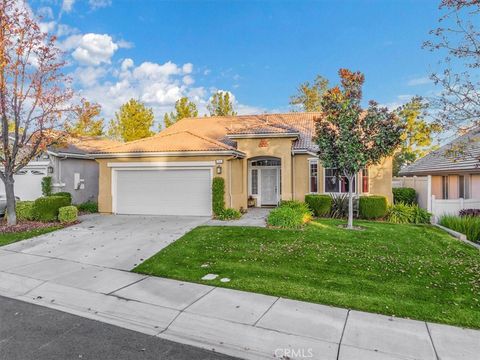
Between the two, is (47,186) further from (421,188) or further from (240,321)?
(421,188)

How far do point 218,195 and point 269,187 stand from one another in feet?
17.7

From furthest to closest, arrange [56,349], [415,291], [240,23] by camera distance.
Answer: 1. [240,23]
2. [415,291]
3. [56,349]

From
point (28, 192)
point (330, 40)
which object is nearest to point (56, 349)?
point (28, 192)

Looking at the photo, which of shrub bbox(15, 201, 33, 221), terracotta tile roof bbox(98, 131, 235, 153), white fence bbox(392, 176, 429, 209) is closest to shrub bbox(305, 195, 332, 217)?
white fence bbox(392, 176, 429, 209)

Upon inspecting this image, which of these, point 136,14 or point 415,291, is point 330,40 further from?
point 415,291

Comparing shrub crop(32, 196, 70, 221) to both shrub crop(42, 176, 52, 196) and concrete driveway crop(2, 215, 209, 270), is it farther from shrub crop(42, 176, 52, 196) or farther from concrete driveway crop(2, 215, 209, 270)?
shrub crop(42, 176, 52, 196)

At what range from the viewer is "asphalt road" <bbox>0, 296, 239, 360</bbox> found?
406cm

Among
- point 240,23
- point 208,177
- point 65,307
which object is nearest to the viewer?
point 65,307

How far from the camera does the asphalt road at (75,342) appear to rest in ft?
13.3

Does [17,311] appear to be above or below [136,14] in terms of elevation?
below

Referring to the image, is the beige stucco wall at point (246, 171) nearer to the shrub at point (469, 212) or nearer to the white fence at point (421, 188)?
the white fence at point (421, 188)

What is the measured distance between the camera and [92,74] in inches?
688

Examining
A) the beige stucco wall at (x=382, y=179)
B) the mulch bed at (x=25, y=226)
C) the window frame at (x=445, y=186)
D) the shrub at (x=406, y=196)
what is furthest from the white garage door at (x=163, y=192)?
the window frame at (x=445, y=186)

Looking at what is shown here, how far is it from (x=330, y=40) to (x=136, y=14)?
10.5 m
